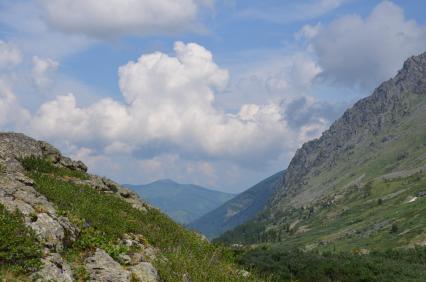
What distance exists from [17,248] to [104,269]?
3061 mm

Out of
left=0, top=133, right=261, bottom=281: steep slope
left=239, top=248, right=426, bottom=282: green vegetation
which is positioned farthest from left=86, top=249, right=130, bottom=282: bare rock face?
left=239, top=248, right=426, bottom=282: green vegetation

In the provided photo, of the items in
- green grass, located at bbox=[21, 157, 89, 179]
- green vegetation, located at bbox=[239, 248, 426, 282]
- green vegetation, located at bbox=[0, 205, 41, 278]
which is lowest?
green vegetation, located at bbox=[239, 248, 426, 282]

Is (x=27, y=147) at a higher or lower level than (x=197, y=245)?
higher

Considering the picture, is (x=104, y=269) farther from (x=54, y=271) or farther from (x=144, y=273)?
(x=54, y=271)

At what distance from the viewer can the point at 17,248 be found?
14.4 metres

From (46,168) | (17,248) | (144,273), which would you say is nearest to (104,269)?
(144,273)

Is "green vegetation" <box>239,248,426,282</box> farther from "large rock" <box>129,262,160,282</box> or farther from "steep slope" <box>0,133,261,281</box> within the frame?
"large rock" <box>129,262,160,282</box>

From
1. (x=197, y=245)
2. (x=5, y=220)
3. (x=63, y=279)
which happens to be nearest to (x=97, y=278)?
(x=63, y=279)

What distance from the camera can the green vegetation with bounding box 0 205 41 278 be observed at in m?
13.9

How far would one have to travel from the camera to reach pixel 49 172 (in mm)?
28625

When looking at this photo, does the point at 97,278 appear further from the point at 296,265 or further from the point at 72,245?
the point at 296,265

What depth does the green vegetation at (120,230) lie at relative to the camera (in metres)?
18.0

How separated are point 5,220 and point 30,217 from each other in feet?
4.40

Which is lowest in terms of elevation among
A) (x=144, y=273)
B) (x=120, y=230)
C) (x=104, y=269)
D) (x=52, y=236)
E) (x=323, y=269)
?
(x=323, y=269)
